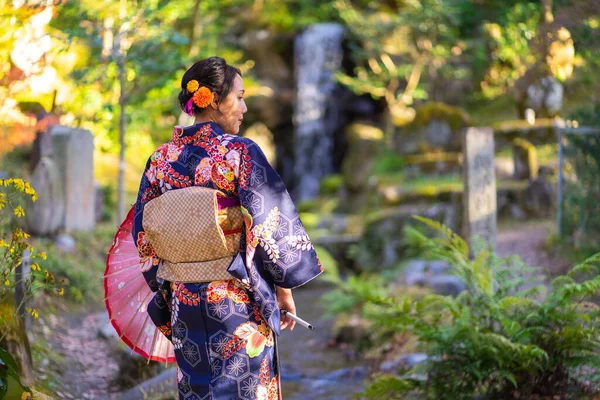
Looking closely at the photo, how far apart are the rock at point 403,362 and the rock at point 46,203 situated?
510cm

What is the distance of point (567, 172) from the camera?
923 centimetres

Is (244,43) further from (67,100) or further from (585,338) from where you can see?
(585,338)

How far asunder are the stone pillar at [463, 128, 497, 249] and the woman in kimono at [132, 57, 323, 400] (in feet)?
11.2

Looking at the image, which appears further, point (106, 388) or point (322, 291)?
point (322, 291)

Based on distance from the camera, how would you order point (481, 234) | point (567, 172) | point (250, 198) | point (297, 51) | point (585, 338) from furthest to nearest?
point (297, 51) → point (567, 172) → point (481, 234) → point (585, 338) → point (250, 198)

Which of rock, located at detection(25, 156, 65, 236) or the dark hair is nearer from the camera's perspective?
the dark hair

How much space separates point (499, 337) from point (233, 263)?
2002mm

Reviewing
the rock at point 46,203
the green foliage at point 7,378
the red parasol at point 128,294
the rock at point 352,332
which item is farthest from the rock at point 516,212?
the green foliage at point 7,378

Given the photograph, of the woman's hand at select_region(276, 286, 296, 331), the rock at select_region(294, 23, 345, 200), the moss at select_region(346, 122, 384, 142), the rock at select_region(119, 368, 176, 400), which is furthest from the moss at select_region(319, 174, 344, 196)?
the woman's hand at select_region(276, 286, 296, 331)

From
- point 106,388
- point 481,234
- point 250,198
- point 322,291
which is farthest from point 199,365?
point 322,291

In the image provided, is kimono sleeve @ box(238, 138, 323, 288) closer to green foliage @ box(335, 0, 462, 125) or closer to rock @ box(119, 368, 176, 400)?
rock @ box(119, 368, 176, 400)

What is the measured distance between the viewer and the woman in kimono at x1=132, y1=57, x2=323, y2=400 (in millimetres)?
3264

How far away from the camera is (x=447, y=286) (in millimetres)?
8547

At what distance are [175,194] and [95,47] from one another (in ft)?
24.4
